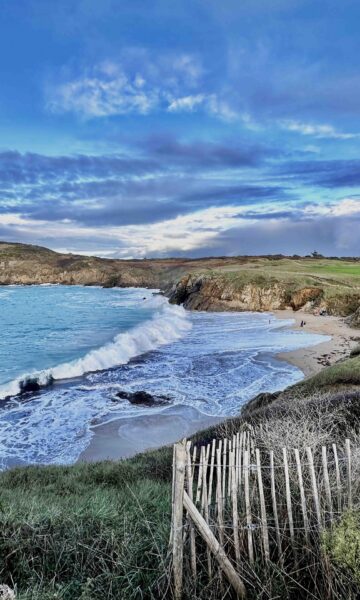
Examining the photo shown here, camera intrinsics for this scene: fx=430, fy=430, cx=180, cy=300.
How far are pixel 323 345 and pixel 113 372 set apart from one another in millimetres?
17043

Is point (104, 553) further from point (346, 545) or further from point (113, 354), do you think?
point (113, 354)

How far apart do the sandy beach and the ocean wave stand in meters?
11.7

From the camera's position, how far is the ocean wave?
24.6 metres

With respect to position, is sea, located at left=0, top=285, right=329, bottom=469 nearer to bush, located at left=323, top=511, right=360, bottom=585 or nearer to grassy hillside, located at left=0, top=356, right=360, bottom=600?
grassy hillside, located at left=0, top=356, right=360, bottom=600

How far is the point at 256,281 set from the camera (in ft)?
216

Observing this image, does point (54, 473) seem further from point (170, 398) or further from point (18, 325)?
point (18, 325)

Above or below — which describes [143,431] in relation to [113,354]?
below

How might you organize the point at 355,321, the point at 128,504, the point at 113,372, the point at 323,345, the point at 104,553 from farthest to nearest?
1. the point at 355,321
2. the point at 323,345
3. the point at 113,372
4. the point at 128,504
5. the point at 104,553

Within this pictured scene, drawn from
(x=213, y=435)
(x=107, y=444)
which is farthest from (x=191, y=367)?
(x=213, y=435)

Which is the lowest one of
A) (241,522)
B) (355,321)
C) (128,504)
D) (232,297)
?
(355,321)

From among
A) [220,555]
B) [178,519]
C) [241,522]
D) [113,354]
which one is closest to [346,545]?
[241,522]

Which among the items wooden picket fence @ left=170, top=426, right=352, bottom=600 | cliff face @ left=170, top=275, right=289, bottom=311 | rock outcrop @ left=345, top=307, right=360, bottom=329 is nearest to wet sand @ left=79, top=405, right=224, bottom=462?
wooden picket fence @ left=170, top=426, right=352, bottom=600

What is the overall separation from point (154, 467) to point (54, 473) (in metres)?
2.31

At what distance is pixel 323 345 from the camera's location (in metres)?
34.3
